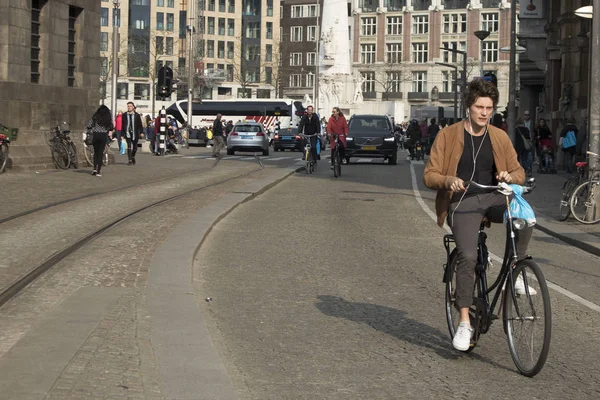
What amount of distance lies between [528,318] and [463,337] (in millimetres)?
538

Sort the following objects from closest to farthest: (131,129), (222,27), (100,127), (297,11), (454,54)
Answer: (100,127)
(131,129)
(454,54)
(222,27)
(297,11)

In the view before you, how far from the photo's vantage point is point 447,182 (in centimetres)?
712

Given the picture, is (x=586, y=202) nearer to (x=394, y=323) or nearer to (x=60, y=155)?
(x=394, y=323)

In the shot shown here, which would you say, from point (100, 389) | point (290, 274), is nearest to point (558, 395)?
point (100, 389)

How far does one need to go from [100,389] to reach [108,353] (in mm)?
926

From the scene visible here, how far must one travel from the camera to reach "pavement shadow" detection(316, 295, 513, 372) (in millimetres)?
7652

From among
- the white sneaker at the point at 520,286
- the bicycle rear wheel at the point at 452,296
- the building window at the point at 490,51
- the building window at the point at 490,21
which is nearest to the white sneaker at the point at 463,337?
the bicycle rear wheel at the point at 452,296

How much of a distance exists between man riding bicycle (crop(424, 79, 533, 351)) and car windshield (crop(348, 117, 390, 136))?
114 ft

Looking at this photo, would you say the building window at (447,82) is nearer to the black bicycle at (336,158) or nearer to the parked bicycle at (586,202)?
the black bicycle at (336,158)

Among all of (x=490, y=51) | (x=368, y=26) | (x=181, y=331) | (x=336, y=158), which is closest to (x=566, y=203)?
Answer: (x=336, y=158)

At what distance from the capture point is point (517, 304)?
693 cm

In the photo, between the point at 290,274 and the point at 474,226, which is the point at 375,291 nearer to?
the point at 290,274

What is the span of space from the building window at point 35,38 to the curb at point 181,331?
1703 centimetres

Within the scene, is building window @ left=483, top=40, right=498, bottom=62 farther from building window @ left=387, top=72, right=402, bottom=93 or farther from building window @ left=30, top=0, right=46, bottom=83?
building window @ left=30, top=0, right=46, bottom=83
